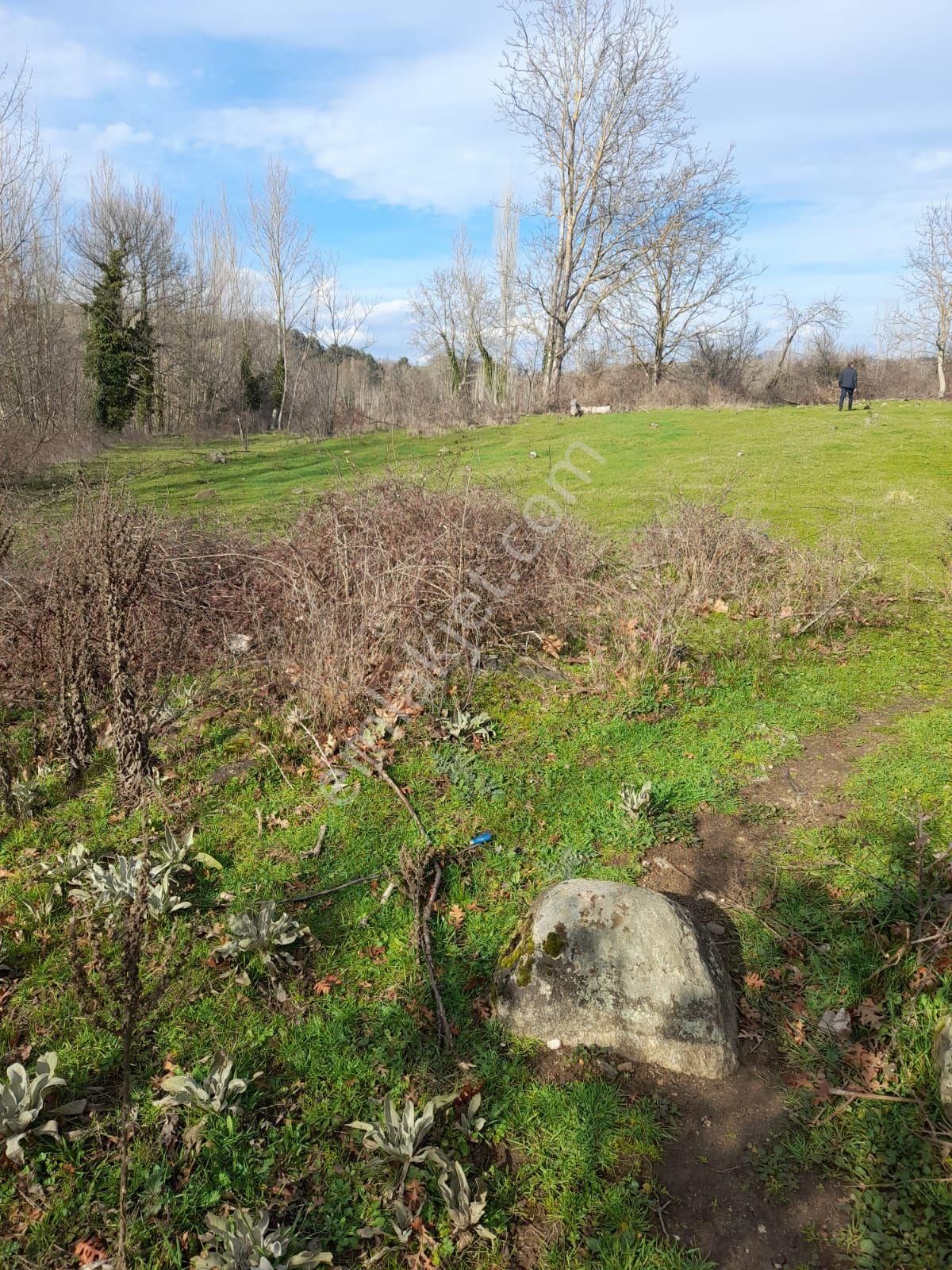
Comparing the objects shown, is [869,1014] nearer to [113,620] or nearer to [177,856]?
[177,856]

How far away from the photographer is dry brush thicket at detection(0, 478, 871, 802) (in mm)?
4621

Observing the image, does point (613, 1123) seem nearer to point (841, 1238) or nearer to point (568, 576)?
point (841, 1238)

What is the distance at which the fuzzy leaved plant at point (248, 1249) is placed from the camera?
207cm

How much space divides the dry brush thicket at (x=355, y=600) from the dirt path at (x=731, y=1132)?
199 centimetres

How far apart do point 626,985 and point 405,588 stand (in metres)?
3.46

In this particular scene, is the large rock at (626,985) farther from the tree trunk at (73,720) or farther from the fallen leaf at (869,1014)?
the tree trunk at (73,720)

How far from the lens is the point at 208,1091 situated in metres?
2.58

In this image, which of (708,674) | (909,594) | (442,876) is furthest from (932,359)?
(442,876)

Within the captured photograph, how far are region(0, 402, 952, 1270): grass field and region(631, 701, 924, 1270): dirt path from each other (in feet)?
0.10

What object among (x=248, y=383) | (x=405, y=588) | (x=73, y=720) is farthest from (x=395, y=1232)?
(x=248, y=383)

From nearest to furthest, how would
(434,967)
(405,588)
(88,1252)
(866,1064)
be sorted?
(88,1252)
(866,1064)
(434,967)
(405,588)

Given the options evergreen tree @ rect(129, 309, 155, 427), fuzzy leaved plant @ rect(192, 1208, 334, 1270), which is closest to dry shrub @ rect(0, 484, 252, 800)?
fuzzy leaved plant @ rect(192, 1208, 334, 1270)

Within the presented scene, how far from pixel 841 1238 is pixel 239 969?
2.40 metres

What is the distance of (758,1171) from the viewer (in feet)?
7.88
